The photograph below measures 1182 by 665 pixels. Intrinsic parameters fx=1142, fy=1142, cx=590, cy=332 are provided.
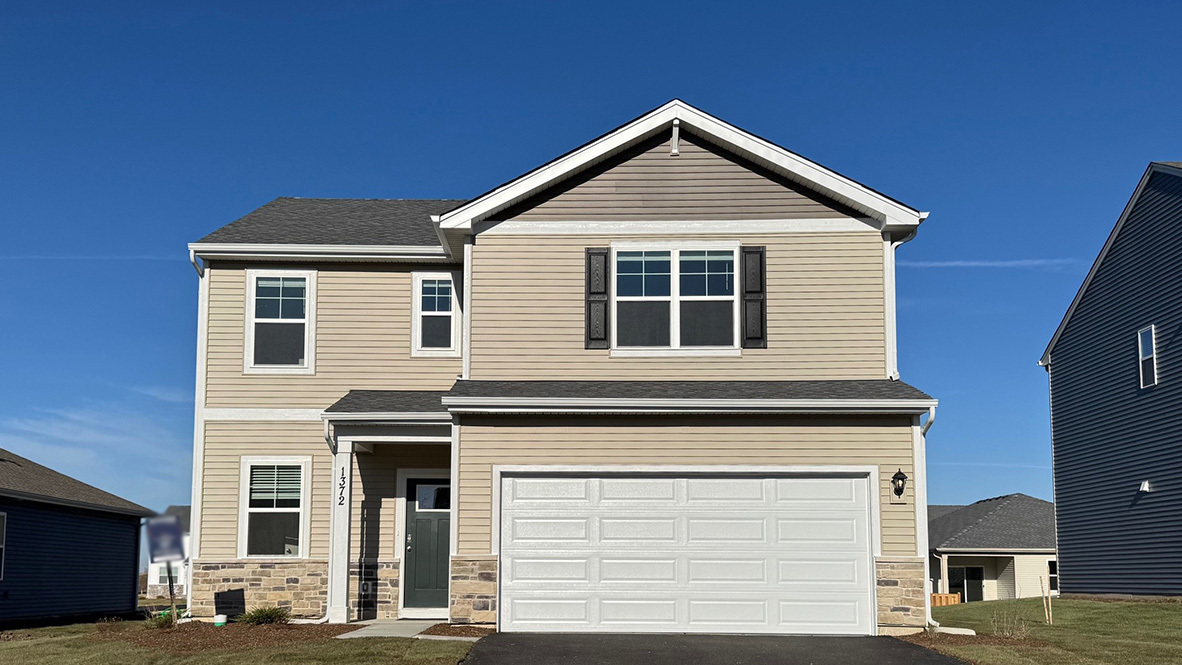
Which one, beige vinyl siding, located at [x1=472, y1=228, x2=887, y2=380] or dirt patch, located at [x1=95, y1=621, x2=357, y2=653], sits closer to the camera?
dirt patch, located at [x1=95, y1=621, x2=357, y2=653]

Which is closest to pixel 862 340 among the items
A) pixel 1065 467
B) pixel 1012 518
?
pixel 1065 467

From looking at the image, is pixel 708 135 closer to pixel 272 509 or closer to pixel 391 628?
pixel 391 628

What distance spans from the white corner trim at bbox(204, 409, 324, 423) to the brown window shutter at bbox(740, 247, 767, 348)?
645 cm

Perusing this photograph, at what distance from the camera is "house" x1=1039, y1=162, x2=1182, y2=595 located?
23.1 m

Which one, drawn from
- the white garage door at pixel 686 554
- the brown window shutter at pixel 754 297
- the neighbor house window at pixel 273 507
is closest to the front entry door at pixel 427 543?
the neighbor house window at pixel 273 507

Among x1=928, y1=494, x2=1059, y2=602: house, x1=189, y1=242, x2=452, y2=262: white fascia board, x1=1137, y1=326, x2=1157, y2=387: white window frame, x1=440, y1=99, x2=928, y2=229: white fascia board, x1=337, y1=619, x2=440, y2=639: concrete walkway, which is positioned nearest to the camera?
x1=337, y1=619, x2=440, y2=639: concrete walkway

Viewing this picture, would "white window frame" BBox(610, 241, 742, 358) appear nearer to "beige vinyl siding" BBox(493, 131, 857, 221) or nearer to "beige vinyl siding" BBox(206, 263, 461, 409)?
"beige vinyl siding" BBox(493, 131, 857, 221)

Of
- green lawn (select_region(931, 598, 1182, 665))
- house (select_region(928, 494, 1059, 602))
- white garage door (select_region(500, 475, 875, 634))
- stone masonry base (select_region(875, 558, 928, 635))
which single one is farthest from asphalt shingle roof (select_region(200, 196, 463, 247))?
house (select_region(928, 494, 1059, 602))

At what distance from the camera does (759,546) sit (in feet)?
47.2

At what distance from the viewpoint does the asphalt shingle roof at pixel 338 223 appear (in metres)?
17.5

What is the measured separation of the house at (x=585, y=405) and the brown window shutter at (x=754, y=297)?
0.03 metres

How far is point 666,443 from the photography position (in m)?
14.5

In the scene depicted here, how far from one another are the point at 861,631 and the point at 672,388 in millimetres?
3827

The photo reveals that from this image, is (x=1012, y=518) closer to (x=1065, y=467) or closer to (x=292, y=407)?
(x=1065, y=467)
